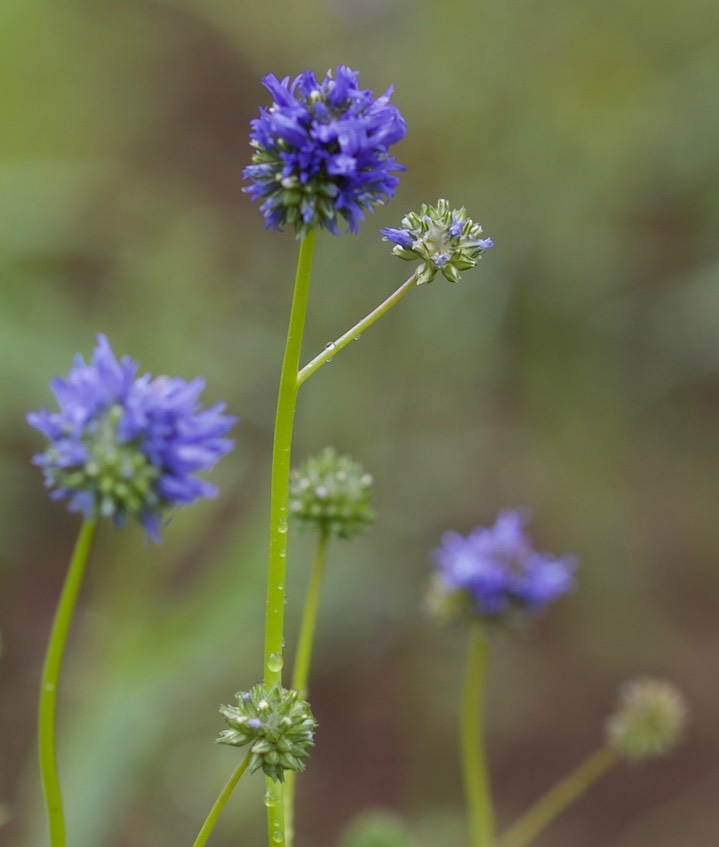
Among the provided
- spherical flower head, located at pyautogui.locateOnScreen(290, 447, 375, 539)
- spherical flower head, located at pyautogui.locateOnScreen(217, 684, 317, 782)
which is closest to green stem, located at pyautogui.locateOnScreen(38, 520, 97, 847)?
spherical flower head, located at pyautogui.locateOnScreen(217, 684, 317, 782)

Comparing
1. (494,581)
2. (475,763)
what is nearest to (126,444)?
(475,763)

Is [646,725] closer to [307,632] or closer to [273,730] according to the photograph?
[307,632]

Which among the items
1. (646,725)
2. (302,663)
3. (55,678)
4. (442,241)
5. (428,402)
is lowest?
(55,678)

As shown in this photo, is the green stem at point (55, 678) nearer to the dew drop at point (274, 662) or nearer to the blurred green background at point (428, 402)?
the dew drop at point (274, 662)

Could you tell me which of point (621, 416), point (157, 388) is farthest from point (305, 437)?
point (157, 388)

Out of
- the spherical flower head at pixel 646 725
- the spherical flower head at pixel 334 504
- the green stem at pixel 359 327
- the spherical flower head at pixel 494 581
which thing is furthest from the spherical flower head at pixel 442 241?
the spherical flower head at pixel 646 725

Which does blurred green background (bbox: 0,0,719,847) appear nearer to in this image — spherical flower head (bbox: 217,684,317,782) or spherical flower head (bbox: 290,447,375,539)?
spherical flower head (bbox: 290,447,375,539)
